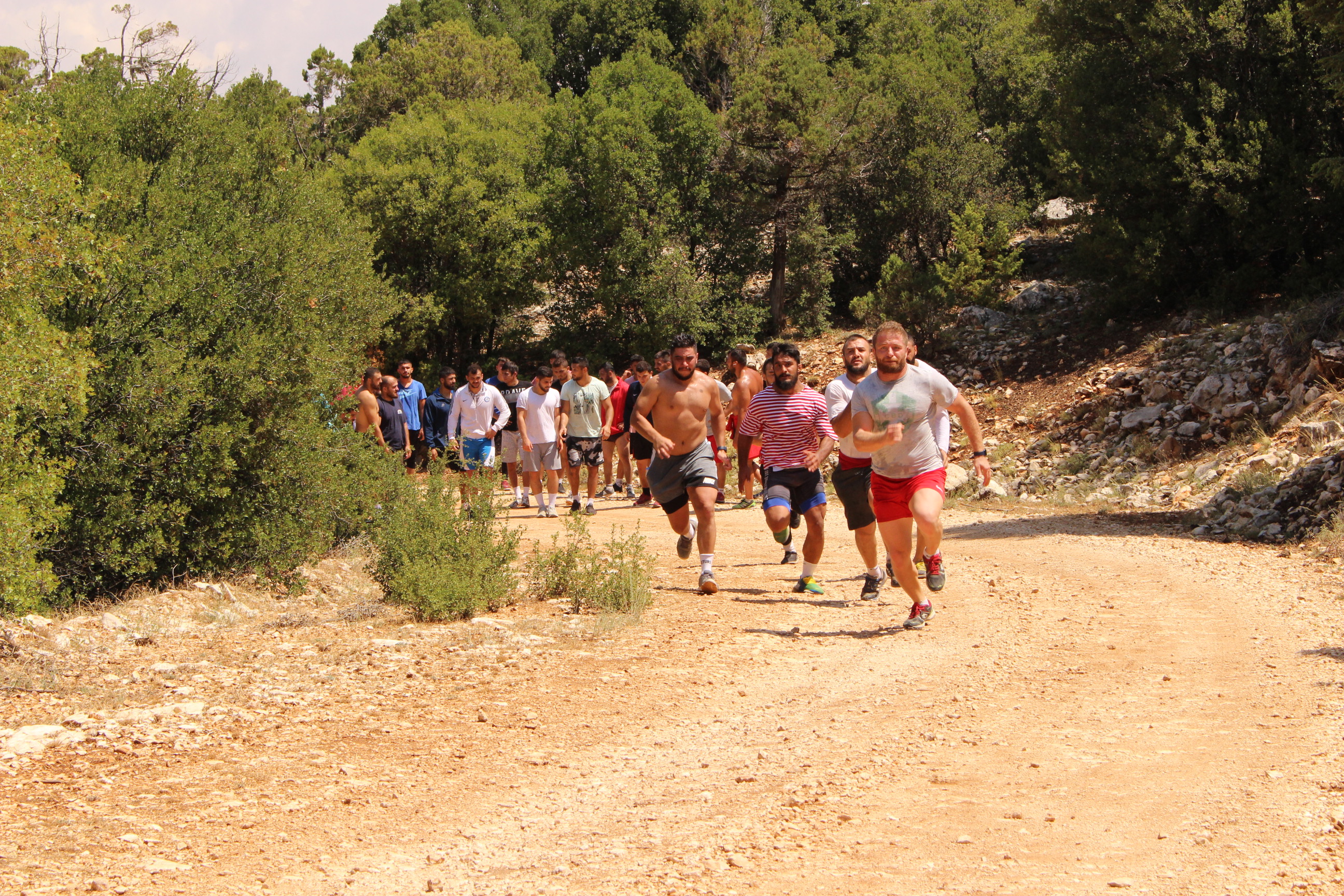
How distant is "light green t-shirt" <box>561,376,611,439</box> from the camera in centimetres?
1485

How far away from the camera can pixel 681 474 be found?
959cm

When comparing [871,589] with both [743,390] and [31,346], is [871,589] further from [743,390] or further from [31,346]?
[31,346]

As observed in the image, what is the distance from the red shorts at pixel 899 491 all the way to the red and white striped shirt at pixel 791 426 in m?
1.43

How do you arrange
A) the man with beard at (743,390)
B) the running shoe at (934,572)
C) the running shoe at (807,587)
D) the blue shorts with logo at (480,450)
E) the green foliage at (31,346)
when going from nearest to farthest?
the green foliage at (31,346) → the running shoe at (934,572) → the running shoe at (807,587) → the man with beard at (743,390) → the blue shorts with logo at (480,450)

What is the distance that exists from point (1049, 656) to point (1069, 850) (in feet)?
10.6

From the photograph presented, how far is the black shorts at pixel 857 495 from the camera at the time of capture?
8828 mm

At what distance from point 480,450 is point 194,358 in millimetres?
5460

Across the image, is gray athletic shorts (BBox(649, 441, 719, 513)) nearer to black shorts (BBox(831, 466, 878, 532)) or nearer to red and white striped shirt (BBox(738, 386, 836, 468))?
red and white striped shirt (BBox(738, 386, 836, 468))

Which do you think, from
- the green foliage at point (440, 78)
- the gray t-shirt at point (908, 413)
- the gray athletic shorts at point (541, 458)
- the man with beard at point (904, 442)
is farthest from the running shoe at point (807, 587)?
the green foliage at point (440, 78)

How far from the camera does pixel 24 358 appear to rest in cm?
704

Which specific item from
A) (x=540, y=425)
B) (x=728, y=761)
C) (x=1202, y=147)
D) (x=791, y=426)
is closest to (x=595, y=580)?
(x=791, y=426)

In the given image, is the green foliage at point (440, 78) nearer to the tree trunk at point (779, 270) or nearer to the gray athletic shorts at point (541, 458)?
the tree trunk at point (779, 270)

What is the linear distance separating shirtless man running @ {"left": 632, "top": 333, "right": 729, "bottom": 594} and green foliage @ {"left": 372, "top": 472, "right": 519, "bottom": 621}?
142cm

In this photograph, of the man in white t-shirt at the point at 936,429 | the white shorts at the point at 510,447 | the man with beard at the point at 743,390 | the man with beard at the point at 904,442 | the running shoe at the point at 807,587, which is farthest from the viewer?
the white shorts at the point at 510,447
